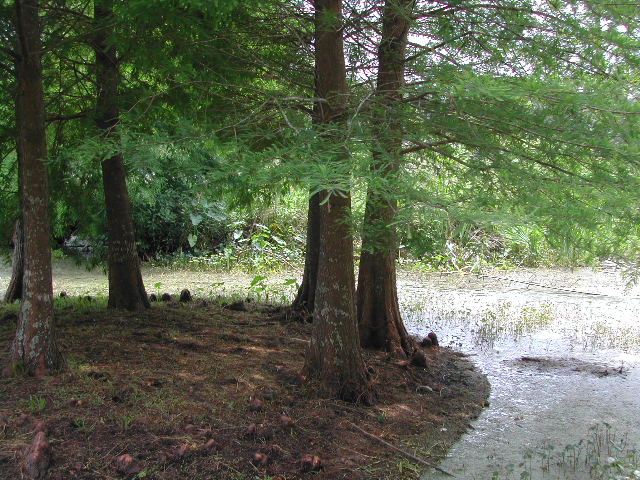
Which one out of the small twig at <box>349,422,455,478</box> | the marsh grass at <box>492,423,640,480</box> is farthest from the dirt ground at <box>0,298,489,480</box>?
the marsh grass at <box>492,423,640,480</box>

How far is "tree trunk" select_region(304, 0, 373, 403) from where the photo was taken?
5586 millimetres

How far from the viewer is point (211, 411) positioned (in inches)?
197

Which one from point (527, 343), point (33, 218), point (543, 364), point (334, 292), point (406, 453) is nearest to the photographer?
point (406, 453)

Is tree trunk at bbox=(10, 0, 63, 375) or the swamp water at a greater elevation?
tree trunk at bbox=(10, 0, 63, 375)

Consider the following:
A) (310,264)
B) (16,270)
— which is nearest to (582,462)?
(310,264)

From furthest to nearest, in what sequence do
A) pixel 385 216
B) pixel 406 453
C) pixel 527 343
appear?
pixel 527 343, pixel 385 216, pixel 406 453

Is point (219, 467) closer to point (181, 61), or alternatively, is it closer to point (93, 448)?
point (93, 448)

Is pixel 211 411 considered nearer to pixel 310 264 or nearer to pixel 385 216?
pixel 385 216

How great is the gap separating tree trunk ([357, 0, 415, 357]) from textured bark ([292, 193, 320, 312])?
3.91 ft

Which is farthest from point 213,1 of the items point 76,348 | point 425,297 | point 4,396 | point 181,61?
point 425,297

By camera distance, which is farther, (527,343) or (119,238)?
(527,343)

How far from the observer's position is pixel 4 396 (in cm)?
486

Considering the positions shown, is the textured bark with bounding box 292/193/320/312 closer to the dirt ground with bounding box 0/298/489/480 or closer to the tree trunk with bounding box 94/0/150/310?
the dirt ground with bounding box 0/298/489/480

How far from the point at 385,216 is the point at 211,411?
7.83ft
